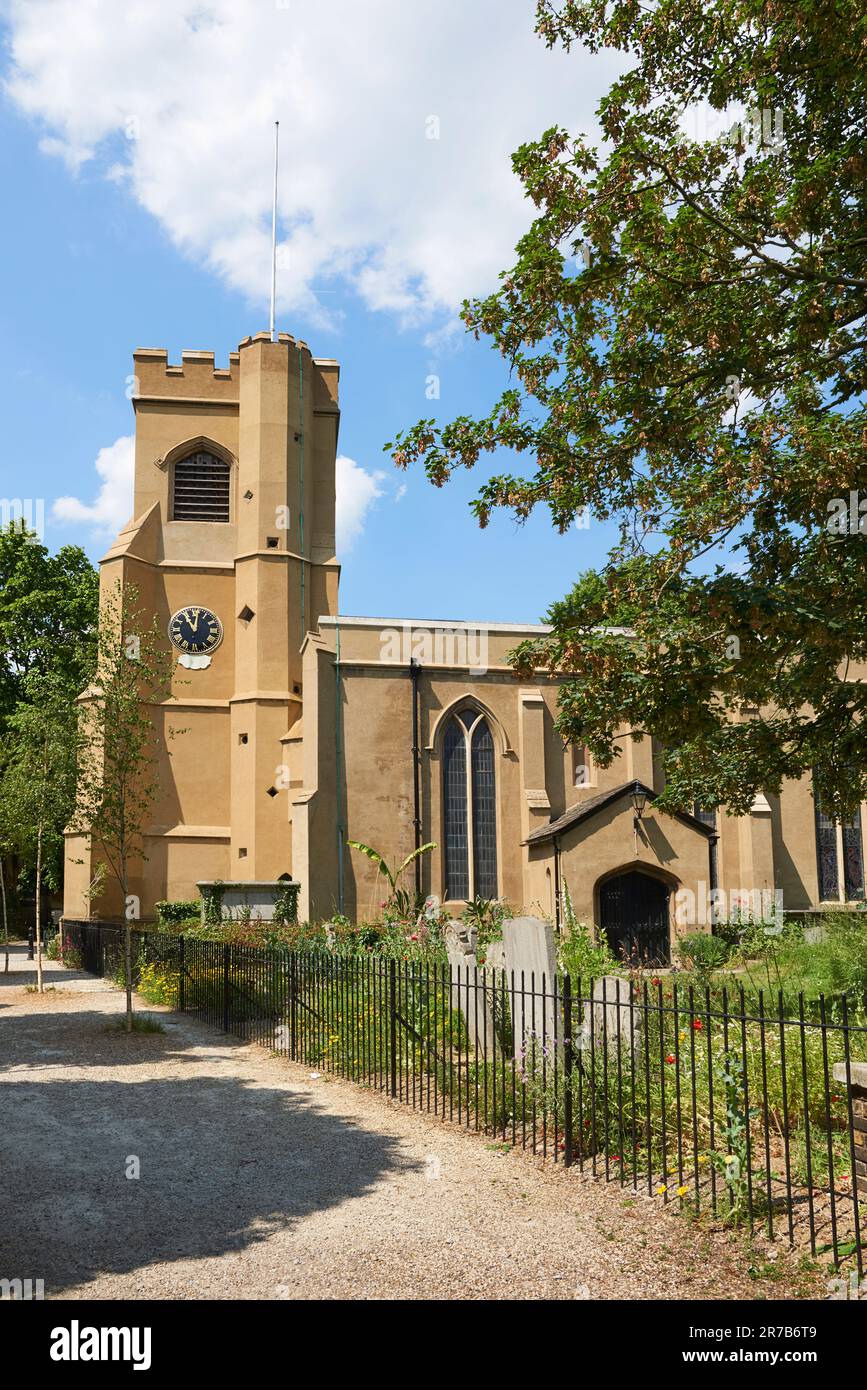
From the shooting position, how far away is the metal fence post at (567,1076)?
796 cm

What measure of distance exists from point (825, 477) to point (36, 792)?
17346mm

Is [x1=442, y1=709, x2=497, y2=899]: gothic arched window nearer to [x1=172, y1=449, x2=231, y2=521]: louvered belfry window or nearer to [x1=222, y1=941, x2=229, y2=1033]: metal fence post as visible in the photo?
[x1=172, y1=449, x2=231, y2=521]: louvered belfry window

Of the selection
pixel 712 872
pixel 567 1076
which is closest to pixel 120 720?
pixel 567 1076

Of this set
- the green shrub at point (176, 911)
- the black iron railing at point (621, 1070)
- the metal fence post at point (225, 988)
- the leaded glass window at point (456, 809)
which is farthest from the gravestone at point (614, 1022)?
the green shrub at point (176, 911)

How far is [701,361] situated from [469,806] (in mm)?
18364

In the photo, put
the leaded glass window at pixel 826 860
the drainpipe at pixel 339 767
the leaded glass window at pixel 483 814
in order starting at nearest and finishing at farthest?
1. the drainpipe at pixel 339 767
2. the leaded glass window at pixel 483 814
3. the leaded glass window at pixel 826 860

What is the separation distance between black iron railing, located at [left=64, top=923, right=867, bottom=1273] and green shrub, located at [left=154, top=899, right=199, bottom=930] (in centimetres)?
1411

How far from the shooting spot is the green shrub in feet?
91.2

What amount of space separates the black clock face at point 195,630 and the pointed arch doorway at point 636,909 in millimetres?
14734

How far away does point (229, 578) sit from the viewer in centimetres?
3284

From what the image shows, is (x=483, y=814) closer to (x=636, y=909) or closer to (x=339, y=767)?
(x=339, y=767)

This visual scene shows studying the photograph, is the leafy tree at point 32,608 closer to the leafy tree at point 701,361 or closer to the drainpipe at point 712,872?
the drainpipe at point 712,872

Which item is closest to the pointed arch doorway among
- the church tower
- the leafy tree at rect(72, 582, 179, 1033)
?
the church tower

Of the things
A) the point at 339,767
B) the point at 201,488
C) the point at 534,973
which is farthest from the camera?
the point at 201,488
